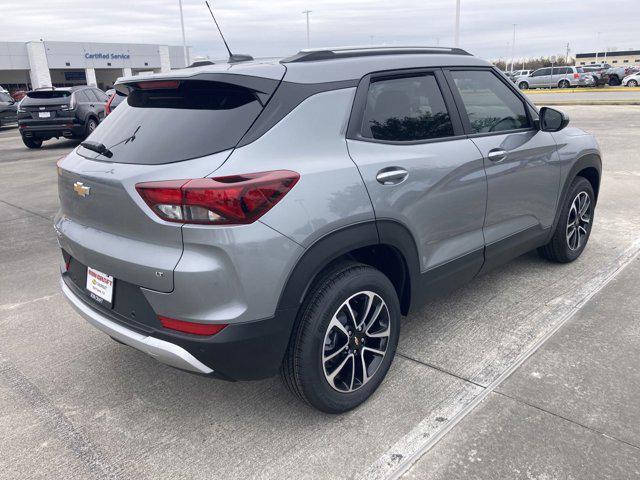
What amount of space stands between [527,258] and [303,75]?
3130mm

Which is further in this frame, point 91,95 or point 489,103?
point 91,95

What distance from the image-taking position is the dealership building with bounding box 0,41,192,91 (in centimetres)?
5741

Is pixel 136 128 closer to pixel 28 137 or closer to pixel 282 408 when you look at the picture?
pixel 282 408

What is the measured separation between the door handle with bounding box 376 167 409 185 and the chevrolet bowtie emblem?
1375 millimetres

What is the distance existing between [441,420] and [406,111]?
1.62 metres

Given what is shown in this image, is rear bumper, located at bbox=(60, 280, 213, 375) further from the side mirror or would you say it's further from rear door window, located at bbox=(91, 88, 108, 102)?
rear door window, located at bbox=(91, 88, 108, 102)

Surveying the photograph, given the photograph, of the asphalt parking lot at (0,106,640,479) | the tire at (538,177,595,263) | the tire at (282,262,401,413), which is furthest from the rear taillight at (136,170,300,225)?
the tire at (538,177,595,263)

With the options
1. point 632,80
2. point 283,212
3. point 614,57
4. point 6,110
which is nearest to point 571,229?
point 283,212

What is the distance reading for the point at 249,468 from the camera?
7.85 ft

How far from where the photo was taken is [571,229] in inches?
178

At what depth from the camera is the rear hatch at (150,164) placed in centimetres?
225

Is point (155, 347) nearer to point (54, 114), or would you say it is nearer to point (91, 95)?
point (54, 114)

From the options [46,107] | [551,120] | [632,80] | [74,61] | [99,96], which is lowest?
[632,80]

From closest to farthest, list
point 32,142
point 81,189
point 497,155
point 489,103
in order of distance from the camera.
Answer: point 81,189 < point 497,155 < point 489,103 < point 32,142
